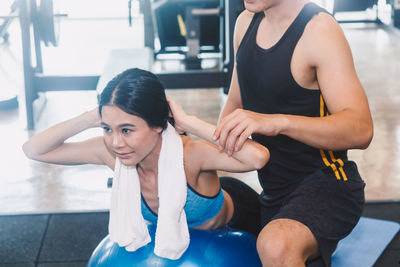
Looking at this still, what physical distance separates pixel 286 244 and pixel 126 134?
522mm

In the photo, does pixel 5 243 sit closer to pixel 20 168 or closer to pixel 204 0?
pixel 20 168

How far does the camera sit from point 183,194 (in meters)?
1.81

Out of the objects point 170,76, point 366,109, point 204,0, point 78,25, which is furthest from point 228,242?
point 78,25

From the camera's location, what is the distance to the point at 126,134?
170 centimetres

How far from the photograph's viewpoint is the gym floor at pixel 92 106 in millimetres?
3119

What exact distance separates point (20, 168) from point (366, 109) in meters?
2.38

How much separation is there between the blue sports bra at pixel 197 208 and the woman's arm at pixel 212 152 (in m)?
0.10

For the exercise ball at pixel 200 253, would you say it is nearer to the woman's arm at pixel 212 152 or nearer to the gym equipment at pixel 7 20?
the woman's arm at pixel 212 152

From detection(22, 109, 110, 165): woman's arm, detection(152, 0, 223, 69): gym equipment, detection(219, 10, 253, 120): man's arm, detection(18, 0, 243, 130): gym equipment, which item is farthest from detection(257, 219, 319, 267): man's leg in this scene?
detection(152, 0, 223, 69): gym equipment

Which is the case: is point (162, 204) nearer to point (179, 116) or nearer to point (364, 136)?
point (179, 116)

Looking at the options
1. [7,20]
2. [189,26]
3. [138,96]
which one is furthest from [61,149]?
[7,20]

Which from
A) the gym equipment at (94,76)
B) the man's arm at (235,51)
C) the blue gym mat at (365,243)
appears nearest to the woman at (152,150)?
the man's arm at (235,51)

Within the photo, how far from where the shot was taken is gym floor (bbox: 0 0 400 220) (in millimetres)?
3119

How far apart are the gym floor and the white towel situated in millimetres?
1149
